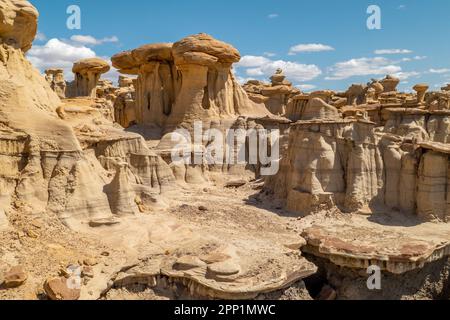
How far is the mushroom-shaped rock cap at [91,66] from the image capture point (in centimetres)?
2875

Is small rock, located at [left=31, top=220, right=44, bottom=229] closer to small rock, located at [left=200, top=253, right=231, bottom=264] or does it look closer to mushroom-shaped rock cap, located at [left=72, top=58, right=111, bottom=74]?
small rock, located at [left=200, top=253, right=231, bottom=264]

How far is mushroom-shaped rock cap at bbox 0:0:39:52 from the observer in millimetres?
12352

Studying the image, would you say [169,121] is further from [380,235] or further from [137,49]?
[380,235]

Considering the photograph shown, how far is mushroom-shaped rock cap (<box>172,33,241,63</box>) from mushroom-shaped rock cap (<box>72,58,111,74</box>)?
27.4 feet

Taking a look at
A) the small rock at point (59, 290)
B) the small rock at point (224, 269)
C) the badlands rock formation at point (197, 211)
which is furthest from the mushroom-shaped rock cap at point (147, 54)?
the small rock at point (59, 290)

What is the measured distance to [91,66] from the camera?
29094mm

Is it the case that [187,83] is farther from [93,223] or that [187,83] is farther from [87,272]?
[87,272]

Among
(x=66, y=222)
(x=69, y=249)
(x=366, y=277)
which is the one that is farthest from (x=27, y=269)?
(x=366, y=277)

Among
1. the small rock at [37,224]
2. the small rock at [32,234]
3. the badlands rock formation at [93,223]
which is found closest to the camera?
the badlands rock formation at [93,223]

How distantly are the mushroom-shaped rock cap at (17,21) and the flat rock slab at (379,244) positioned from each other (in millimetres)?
11275

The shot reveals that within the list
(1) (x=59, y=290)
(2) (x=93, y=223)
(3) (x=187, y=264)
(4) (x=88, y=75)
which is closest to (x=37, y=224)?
(2) (x=93, y=223)

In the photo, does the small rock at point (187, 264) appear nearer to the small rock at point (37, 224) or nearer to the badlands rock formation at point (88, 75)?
the small rock at point (37, 224)

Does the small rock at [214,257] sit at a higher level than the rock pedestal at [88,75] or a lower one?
lower

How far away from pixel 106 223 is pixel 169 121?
46.6 ft
